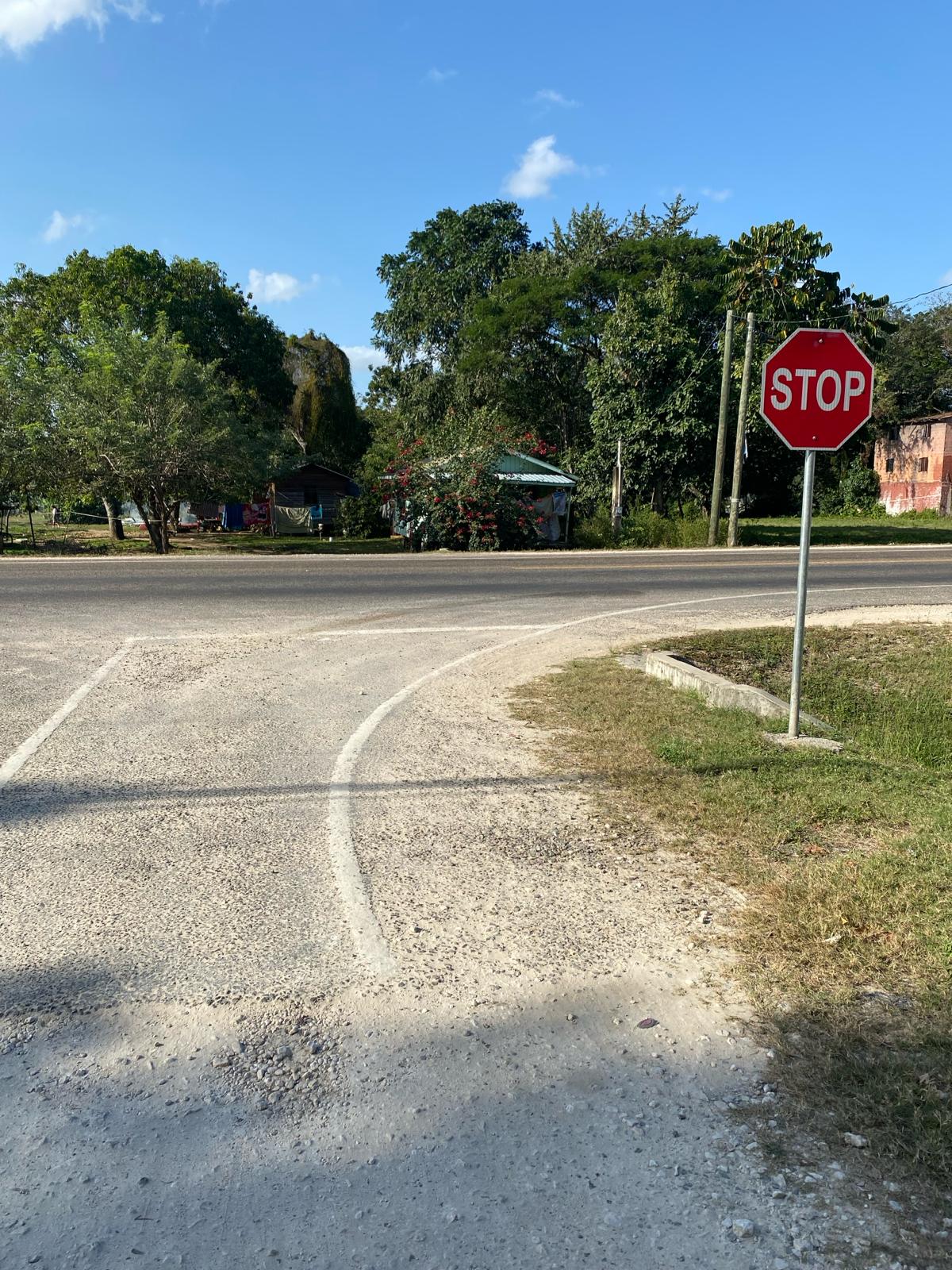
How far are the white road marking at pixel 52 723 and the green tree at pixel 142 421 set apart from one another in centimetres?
1845

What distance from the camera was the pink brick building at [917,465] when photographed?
51.3m

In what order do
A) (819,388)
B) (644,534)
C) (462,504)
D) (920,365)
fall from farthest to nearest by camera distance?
(920,365), (644,534), (462,504), (819,388)

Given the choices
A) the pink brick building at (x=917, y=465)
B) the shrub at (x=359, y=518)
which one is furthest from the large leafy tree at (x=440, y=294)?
the pink brick building at (x=917, y=465)

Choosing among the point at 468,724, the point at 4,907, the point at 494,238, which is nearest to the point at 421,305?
the point at 494,238

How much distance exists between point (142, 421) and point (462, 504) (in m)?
→ 9.55

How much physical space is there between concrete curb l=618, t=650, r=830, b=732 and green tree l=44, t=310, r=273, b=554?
67.2 feet

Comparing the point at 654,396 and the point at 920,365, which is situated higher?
the point at 920,365

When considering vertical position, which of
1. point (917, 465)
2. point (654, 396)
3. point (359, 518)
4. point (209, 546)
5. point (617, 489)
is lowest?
point (209, 546)

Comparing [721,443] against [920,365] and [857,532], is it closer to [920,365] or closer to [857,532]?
[857,532]

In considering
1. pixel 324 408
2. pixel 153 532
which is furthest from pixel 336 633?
pixel 324 408

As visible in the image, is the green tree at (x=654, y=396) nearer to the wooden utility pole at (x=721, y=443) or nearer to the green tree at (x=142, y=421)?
the wooden utility pole at (x=721, y=443)

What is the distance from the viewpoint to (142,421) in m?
27.6

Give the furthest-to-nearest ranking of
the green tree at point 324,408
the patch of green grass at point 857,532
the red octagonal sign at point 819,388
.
Answer: the green tree at point 324,408 < the patch of green grass at point 857,532 < the red octagonal sign at point 819,388

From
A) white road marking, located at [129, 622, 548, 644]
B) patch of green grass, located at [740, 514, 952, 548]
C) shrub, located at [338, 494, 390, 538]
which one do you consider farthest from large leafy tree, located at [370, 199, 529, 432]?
white road marking, located at [129, 622, 548, 644]
